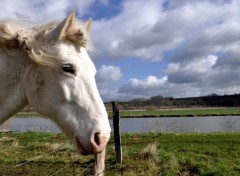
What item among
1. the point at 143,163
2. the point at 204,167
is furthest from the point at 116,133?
the point at 204,167

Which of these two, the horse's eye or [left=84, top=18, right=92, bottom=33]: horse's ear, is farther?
[left=84, top=18, right=92, bottom=33]: horse's ear

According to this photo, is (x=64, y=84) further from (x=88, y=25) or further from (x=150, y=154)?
(x=150, y=154)

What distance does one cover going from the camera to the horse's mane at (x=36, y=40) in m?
3.06

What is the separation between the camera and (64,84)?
9.95 ft

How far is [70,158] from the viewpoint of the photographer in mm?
12008

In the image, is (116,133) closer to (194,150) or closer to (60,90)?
(194,150)

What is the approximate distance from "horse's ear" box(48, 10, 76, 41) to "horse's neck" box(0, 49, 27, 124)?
13.9 inches

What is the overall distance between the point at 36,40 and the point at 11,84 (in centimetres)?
44

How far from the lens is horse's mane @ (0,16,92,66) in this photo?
10.0ft

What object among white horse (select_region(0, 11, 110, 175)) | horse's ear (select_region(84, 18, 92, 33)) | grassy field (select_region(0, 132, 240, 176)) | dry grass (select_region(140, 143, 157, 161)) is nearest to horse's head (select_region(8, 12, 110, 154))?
white horse (select_region(0, 11, 110, 175))

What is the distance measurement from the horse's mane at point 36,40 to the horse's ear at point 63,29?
0.02 m

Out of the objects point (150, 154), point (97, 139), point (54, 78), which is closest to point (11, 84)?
point (54, 78)

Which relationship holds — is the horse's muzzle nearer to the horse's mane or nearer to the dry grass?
the horse's mane

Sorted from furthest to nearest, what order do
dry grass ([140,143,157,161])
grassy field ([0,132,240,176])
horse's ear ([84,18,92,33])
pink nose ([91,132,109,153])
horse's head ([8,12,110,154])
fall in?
dry grass ([140,143,157,161]) < grassy field ([0,132,240,176]) < horse's ear ([84,18,92,33]) < horse's head ([8,12,110,154]) < pink nose ([91,132,109,153])
